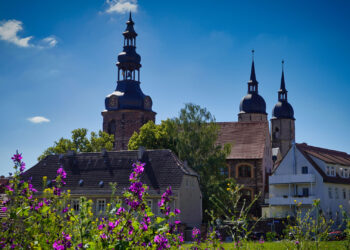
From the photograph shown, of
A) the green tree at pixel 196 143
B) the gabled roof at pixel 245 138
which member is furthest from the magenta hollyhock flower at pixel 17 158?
the gabled roof at pixel 245 138

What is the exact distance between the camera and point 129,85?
65250 mm

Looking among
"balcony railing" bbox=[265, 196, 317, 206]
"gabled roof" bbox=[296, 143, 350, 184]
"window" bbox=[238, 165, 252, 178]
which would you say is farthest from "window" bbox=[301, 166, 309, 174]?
"window" bbox=[238, 165, 252, 178]

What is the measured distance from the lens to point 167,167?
35.3 metres

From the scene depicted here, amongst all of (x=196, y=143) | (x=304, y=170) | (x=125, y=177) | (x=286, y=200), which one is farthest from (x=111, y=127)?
(x=304, y=170)

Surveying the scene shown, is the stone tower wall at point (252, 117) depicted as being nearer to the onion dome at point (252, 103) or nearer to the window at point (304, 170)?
the onion dome at point (252, 103)

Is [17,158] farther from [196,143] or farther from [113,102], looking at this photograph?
[113,102]

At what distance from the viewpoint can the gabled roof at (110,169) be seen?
34831mm

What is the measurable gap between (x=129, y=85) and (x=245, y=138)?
20.3 m

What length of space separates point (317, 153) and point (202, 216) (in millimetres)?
13098

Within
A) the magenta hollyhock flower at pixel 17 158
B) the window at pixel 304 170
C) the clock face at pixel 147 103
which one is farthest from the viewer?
the clock face at pixel 147 103

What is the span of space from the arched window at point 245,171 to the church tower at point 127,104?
17597 mm

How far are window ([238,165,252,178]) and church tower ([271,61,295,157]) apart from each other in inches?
1494

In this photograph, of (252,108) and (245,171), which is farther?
(252,108)

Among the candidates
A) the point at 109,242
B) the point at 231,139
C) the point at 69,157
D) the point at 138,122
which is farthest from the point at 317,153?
the point at 109,242
